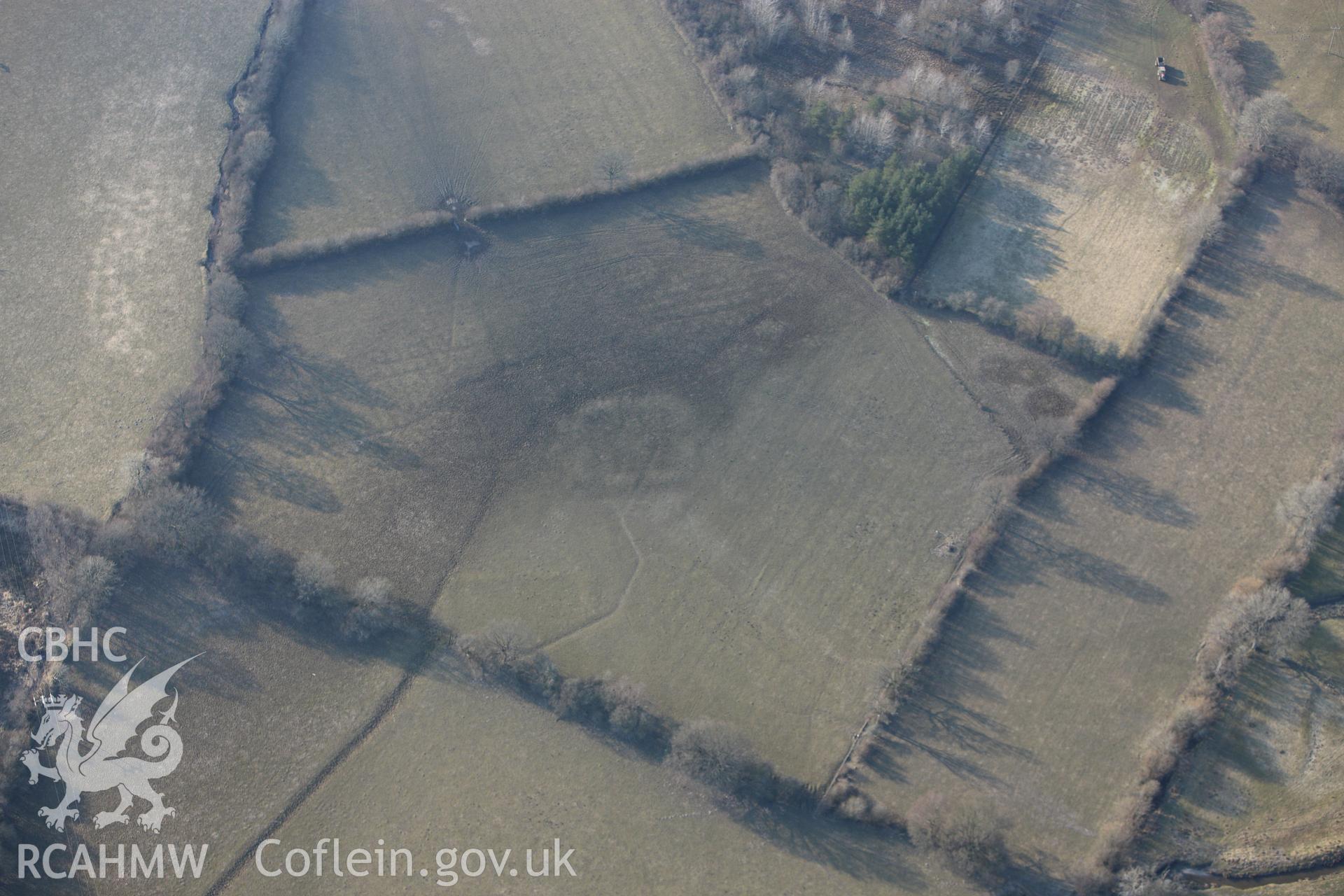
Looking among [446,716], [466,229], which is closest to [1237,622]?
[446,716]

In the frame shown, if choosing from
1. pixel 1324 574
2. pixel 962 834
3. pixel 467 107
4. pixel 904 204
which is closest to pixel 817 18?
pixel 904 204

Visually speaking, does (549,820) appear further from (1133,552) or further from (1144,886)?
(1133,552)

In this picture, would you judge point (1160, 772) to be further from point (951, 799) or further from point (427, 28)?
point (427, 28)

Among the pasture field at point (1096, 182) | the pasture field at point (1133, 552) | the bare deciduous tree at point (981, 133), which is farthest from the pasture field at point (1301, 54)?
the bare deciduous tree at point (981, 133)

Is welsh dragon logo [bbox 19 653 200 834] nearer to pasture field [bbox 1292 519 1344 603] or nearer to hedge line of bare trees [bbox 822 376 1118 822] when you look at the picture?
hedge line of bare trees [bbox 822 376 1118 822]

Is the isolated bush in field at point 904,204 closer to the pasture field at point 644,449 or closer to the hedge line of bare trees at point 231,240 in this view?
the pasture field at point 644,449
